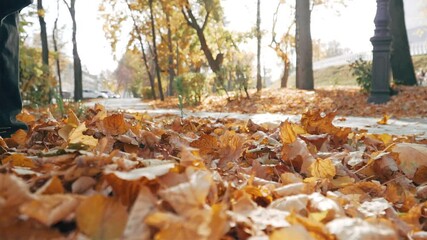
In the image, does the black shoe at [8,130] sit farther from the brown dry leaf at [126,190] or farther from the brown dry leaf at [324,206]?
the brown dry leaf at [324,206]

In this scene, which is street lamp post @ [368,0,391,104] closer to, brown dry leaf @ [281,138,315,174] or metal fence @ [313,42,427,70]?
brown dry leaf @ [281,138,315,174]

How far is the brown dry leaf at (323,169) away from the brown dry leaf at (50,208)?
113 cm

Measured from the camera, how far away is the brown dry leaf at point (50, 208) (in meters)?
0.79

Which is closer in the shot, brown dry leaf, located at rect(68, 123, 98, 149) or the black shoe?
brown dry leaf, located at rect(68, 123, 98, 149)

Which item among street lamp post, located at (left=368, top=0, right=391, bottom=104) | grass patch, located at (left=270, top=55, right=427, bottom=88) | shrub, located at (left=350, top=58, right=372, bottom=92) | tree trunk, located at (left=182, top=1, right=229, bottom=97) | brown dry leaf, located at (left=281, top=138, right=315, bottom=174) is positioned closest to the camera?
brown dry leaf, located at (left=281, top=138, right=315, bottom=174)

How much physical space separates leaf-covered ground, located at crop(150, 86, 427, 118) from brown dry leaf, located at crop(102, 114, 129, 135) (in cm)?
636

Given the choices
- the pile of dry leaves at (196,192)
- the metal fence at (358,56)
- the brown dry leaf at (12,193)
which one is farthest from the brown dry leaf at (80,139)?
the metal fence at (358,56)

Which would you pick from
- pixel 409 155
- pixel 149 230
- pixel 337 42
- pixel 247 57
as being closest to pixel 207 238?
pixel 149 230

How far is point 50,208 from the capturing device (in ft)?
2.72

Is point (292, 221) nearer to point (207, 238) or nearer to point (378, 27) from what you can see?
point (207, 238)

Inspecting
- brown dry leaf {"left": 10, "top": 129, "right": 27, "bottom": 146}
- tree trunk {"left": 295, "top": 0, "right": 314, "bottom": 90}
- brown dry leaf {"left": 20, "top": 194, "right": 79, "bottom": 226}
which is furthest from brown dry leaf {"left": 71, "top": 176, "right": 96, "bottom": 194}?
tree trunk {"left": 295, "top": 0, "right": 314, "bottom": 90}

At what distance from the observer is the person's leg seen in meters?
2.29

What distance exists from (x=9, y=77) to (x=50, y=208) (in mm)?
1805

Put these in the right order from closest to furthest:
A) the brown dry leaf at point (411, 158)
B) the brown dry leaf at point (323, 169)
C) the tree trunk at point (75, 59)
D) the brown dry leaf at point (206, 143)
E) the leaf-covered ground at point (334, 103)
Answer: the brown dry leaf at point (323, 169) < the brown dry leaf at point (411, 158) < the brown dry leaf at point (206, 143) < the leaf-covered ground at point (334, 103) < the tree trunk at point (75, 59)
